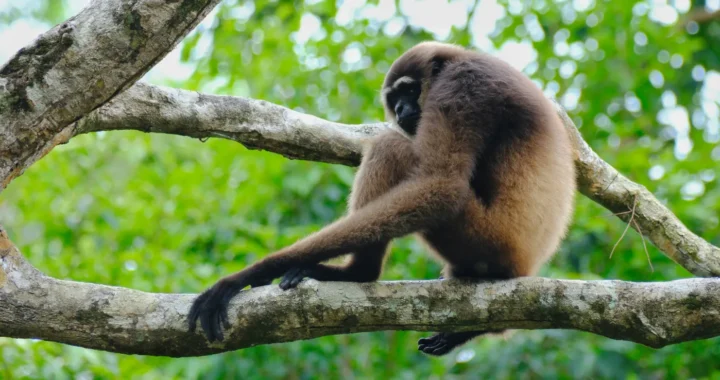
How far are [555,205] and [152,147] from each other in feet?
27.6

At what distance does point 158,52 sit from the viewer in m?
4.13

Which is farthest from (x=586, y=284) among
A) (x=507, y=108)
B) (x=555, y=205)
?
(x=507, y=108)

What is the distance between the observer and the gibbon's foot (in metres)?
5.91

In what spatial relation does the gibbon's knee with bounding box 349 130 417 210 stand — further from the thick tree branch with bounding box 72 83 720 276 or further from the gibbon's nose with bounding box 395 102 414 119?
the thick tree branch with bounding box 72 83 720 276

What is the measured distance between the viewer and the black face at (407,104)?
662 centimetres

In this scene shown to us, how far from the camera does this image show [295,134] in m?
6.57

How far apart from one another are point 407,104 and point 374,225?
6.30ft

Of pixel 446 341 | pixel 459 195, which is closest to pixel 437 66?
pixel 459 195

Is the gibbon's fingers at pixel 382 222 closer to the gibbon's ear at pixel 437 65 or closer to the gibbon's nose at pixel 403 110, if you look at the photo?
the gibbon's nose at pixel 403 110

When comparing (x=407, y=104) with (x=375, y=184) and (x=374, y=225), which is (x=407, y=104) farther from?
(x=374, y=225)

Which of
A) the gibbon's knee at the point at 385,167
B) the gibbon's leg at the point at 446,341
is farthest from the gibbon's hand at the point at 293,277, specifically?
the gibbon's leg at the point at 446,341

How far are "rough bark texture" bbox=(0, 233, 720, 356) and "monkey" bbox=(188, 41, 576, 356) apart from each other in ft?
0.60

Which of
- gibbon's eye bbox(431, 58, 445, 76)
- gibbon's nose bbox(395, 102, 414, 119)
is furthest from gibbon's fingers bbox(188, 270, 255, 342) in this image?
gibbon's eye bbox(431, 58, 445, 76)

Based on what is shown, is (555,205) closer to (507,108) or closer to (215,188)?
(507,108)
